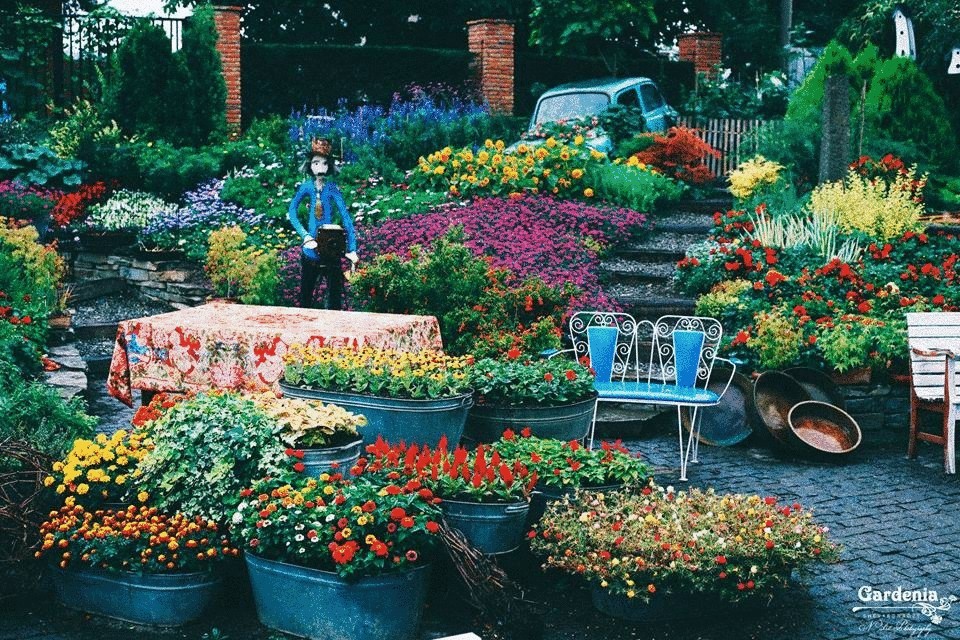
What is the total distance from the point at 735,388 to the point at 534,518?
366cm

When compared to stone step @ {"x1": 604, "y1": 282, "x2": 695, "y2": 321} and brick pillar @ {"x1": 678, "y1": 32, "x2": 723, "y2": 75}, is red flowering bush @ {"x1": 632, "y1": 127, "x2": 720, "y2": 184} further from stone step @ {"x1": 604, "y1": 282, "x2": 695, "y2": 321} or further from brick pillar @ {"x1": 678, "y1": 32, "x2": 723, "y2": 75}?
brick pillar @ {"x1": 678, "y1": 32, "x2": 723, "y2": 75}

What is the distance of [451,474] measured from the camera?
5535 mm

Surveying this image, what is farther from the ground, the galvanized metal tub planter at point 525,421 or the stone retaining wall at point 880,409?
the galvanized metal tub planter at point 525,421

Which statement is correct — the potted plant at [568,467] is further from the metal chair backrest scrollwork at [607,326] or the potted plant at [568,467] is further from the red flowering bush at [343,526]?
the metal chair backrest scrollwork at [607,326]

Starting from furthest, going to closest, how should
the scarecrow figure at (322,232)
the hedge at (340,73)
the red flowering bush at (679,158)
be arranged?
the hedge at (340,73) → the red flowering bush at (679,158) → the scarecrow figure at (322,232)

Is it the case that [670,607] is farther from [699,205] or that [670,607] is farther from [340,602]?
[699,205]

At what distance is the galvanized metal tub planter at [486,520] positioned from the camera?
18.0 ft

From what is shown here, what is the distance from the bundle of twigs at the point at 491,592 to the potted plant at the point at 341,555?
0.15 m

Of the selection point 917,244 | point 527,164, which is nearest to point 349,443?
point 917,244

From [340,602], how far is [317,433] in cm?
100

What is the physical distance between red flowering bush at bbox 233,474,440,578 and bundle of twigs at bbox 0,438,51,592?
1.01 meters

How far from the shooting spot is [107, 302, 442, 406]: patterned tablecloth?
7148 mm

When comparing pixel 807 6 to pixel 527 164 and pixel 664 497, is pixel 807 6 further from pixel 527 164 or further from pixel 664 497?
pixel 664 497

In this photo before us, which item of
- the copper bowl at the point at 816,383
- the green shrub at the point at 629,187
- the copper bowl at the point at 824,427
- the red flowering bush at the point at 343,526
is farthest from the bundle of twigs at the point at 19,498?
the green shrub at the point at 629,187
